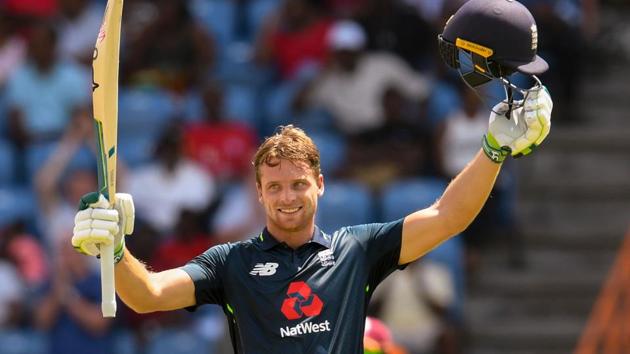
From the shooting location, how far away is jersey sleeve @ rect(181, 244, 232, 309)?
5680 mm

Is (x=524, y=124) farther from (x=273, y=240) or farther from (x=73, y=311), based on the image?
(x=73, y=311)

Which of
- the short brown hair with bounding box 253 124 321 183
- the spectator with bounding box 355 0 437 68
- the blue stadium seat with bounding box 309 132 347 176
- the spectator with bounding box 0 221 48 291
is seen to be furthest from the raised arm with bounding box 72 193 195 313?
the spectator with bounding box 355 0 437 68

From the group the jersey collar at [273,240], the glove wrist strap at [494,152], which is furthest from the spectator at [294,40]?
the glove wrist strap at [494,152]

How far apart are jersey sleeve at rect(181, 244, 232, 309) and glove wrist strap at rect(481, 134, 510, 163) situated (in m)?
1.13

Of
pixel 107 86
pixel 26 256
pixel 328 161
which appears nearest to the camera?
pixel 107 86

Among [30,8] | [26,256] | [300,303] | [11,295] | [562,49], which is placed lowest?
[11,295]

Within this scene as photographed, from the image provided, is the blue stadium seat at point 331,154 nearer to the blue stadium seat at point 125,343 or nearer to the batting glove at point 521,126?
the blue stadium seat at point 125,343

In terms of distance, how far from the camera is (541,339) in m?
11.3

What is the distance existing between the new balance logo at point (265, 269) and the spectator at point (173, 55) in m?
7.11

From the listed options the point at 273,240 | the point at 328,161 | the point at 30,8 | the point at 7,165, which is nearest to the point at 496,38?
the point at 273,240

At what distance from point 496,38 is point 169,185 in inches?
255

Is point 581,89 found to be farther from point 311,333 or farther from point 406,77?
point 311,333

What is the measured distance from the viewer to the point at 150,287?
18.1 ft

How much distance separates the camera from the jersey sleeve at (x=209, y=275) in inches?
224
